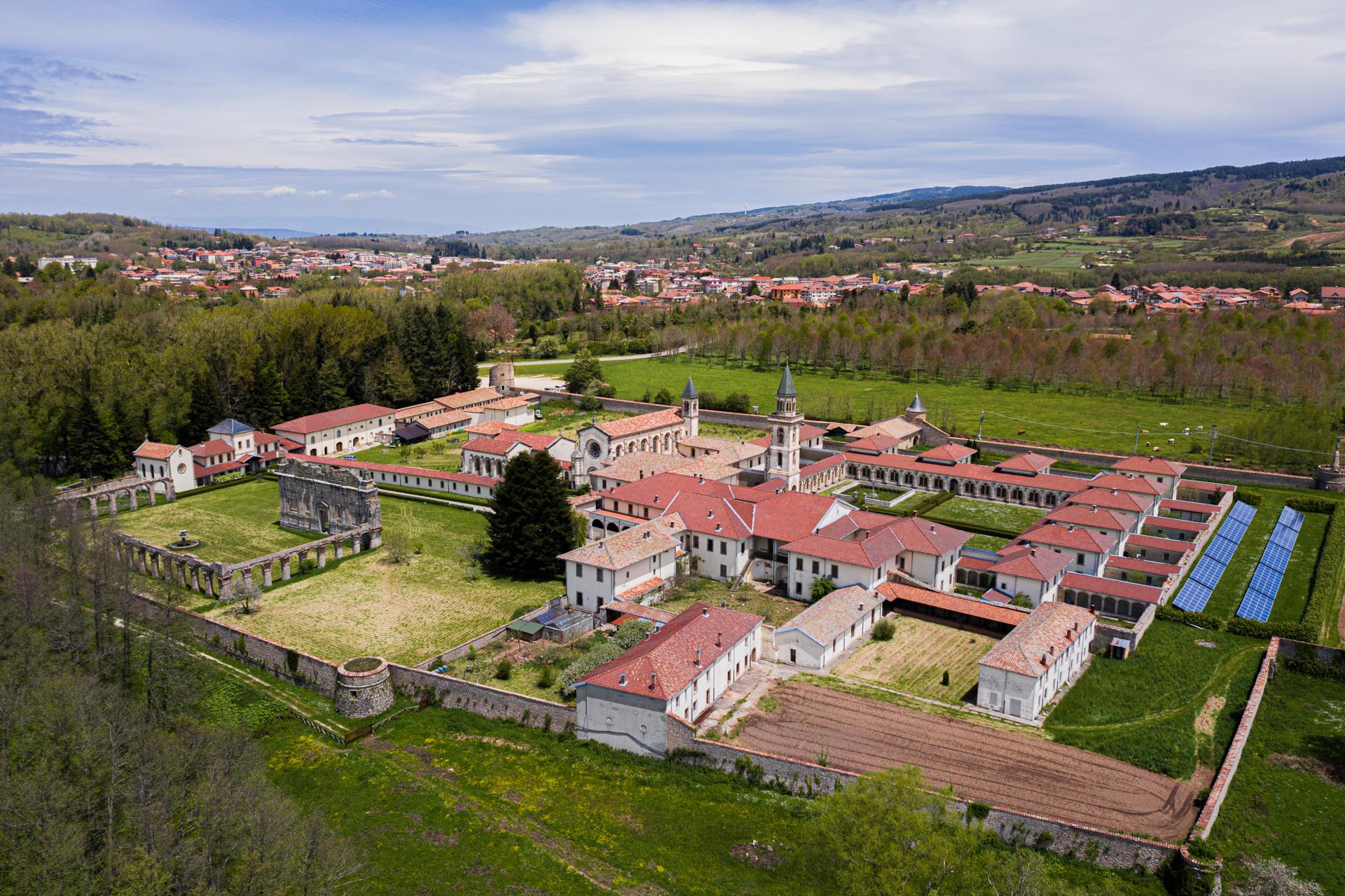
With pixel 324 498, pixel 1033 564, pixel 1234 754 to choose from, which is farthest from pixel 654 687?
pixel 324 498

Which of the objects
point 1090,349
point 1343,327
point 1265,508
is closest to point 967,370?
point 1090,349

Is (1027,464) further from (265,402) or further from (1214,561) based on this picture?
(265,402)

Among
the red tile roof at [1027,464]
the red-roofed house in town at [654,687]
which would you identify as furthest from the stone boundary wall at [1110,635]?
the red tile roof at [1027,464]

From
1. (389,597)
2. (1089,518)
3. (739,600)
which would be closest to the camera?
(739,600)

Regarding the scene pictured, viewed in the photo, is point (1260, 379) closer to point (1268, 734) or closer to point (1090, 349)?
point (1090, 349)

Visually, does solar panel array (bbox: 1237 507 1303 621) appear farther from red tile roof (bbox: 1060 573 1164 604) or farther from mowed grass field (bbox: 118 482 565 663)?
mowed grass field (bbox: 118 482 565 663)

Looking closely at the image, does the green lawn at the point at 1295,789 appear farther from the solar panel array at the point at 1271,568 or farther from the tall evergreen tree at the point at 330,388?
the tall evergreen tree at the point at 330,388
